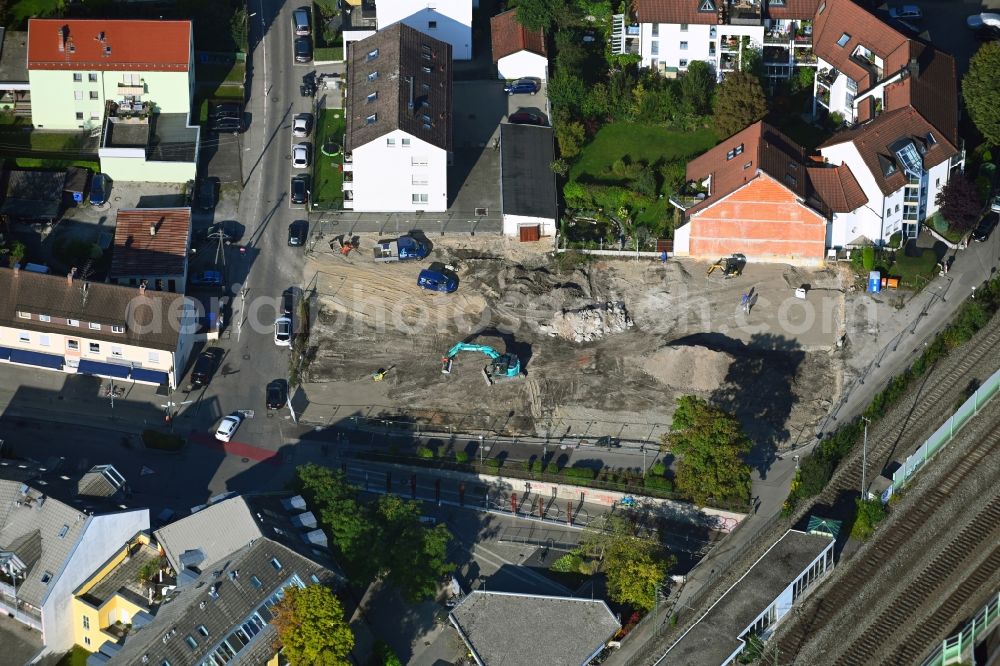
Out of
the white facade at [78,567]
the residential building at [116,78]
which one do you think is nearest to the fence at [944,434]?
the white facade at [78,567]

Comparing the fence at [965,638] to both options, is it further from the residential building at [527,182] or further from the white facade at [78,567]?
the white facade at [78,567]

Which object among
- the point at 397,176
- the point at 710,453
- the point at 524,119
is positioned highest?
the point at 524,119

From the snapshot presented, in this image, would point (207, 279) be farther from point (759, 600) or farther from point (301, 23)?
point (759, 600)

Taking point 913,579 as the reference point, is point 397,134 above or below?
above

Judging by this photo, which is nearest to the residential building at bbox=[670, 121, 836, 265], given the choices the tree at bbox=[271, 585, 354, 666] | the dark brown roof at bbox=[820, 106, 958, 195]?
the dark brown roof at bbox=[820, 106, 958, 195]

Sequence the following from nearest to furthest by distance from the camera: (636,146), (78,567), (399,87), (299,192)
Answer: (78,567), (399,87), (299,192), (636,146)

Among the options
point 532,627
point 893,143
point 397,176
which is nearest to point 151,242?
point 397,176

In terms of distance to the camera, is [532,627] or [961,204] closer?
[532,627]

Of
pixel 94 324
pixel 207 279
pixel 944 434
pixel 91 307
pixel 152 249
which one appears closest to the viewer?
pixel 944 434
